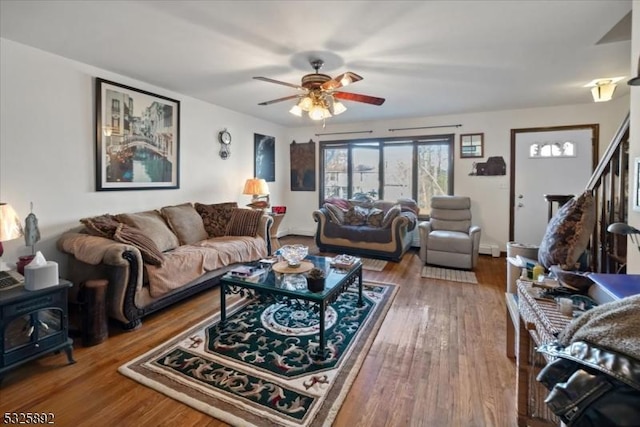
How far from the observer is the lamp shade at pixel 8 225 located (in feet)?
7.21

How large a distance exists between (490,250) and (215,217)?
4483mm

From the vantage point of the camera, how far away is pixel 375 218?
5.03m

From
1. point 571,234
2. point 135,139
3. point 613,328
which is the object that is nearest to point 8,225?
point 135,139

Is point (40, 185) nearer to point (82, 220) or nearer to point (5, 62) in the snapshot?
point (82, 220)

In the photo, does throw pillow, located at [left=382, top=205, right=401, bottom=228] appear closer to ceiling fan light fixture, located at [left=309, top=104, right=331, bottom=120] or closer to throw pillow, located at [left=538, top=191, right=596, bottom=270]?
ceiling fan light fixture, located at [left=309, top=104, right=331, bottom=120]

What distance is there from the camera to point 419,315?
286cm

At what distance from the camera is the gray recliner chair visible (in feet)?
13.9

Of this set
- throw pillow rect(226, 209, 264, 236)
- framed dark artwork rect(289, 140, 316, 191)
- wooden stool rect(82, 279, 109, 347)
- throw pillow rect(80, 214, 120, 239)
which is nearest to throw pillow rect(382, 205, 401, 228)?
throw pillow rect(226, 209, 264, 236)

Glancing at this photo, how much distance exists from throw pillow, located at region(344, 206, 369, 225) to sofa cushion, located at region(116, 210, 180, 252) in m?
2.75

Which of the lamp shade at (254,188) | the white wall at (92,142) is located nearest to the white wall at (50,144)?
the white wall at (92,142)

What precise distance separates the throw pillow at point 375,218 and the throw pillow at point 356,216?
0.36 feet

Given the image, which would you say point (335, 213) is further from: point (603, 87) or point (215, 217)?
point (603, 87)

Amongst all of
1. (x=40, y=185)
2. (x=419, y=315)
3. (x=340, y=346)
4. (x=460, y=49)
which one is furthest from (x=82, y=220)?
(x=460, y=49)

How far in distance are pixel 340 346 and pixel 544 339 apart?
1411 millimetres
